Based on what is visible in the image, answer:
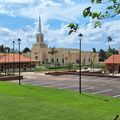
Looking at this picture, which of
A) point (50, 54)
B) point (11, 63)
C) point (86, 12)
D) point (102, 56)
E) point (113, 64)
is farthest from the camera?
point (102, 56)

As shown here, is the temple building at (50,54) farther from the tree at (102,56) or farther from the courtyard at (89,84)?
the courtyard at (89,84)

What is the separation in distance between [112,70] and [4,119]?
6290 centimetres

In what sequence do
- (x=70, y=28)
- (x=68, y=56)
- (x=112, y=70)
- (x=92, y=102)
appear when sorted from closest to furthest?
(x=70, y=28), (x=92, y=102), (x=112, y=70), (x=68, y=56)

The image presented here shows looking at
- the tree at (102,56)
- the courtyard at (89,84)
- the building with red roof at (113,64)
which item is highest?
the tree at (102,56)

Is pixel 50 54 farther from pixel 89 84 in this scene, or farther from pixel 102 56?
pixel 89 84

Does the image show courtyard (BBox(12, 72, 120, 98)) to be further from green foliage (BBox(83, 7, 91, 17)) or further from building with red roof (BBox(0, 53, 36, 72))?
building with red roof (BBox(0, 53, 36, 72))

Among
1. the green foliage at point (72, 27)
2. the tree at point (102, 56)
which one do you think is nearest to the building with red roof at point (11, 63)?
the tree at point (102, 56)

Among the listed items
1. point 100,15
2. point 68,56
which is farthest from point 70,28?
point 68,56

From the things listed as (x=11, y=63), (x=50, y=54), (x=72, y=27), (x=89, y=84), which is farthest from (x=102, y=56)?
(x=72, y=27)

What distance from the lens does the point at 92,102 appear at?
2606cm

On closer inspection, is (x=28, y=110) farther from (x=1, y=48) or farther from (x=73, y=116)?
(x=1, y=48)

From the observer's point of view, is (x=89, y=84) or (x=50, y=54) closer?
(x=89, y=84)

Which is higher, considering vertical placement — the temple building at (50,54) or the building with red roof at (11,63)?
the temple building at (50,54)

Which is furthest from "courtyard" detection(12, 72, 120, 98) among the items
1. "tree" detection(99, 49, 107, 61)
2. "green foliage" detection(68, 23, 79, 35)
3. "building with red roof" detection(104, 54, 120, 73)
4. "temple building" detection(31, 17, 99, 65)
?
"tree" detection(99, 49, 107, 61)
